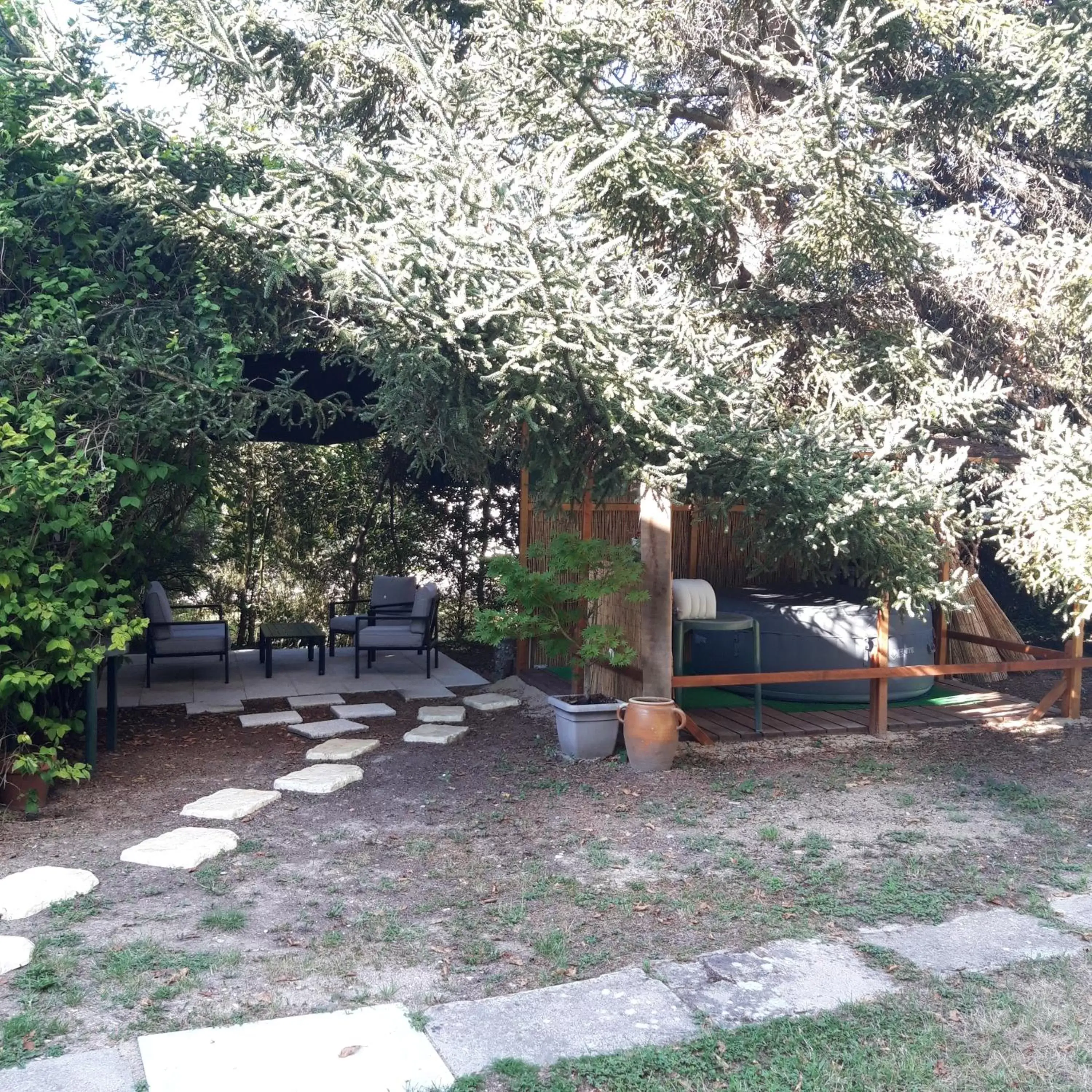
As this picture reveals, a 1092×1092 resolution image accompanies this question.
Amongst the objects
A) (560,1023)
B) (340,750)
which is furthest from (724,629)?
(560,1023)

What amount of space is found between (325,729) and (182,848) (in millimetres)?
2448

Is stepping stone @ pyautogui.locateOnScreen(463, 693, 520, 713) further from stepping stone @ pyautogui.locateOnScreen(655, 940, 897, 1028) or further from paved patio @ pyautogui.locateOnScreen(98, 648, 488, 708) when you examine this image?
stepping stone @ pyautogui.locateOnScreen(655, 940, 897, 1028)

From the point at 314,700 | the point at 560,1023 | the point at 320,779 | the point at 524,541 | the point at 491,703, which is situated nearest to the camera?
the point at 560,1023

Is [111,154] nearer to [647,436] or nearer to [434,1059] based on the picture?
[647,436]

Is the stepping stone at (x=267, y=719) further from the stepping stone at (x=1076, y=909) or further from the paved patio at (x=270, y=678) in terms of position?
the stepping stone at (x=1076, y=909)

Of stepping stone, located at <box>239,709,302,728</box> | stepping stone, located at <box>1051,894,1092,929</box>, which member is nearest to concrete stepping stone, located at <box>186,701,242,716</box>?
stepping stone, located at <box>239,709,302,728</box>

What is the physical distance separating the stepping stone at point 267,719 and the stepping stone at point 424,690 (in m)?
1.05

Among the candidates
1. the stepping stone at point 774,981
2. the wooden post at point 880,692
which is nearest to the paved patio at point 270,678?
the wooden post at point 880,692

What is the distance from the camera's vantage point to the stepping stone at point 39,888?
3.63m

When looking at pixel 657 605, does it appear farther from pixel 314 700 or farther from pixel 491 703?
pixel 314 700

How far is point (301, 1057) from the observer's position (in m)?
2.64

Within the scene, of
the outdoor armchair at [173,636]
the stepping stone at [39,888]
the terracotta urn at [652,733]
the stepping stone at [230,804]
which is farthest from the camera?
the outdoor armchair at [173,636]

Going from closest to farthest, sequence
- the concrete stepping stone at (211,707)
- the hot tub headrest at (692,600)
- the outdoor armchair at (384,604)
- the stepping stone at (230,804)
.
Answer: the stepping stone at (230,804) → the hot tub headrest at (692,600) → the concrete stepping stone at (211,707) → the outdoor armchair at (384,604)

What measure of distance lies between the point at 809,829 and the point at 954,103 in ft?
18.9
